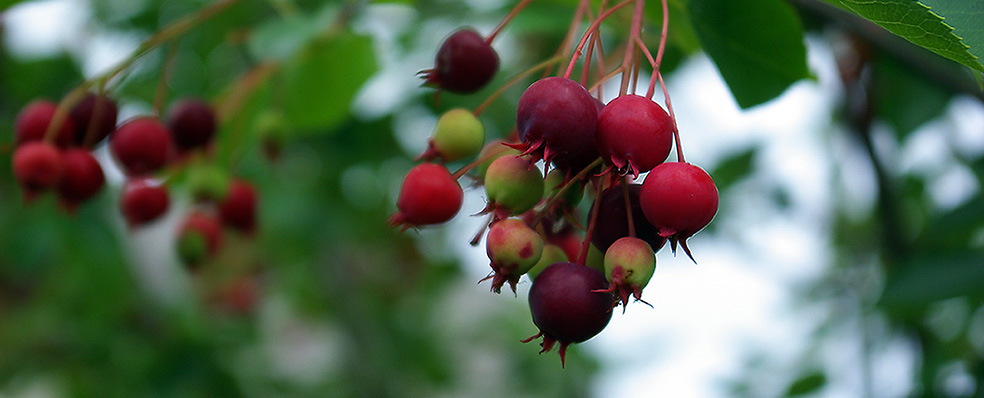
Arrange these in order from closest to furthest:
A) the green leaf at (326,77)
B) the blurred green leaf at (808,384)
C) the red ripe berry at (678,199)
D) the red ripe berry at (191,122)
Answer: the red ripe berry at (678,199)
the red ripe berry at (191,122)
the green leaf at (326,77)
the blurred green leaf at (808,384)

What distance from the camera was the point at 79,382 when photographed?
2.53 m

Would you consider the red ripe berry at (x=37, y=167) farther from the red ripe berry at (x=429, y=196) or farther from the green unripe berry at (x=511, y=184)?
the green unripe berry at (x=511, y=184)

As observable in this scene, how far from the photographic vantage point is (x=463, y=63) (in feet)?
2.44

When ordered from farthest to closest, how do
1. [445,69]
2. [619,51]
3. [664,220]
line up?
1. [619,51]
2. [445,69]
3. [664,220]

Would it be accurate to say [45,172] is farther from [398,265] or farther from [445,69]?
[398,265]

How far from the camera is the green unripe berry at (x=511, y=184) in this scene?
1.98 ft

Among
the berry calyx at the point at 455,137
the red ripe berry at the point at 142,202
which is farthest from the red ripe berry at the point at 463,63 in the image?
the red ripe berry at the point at 142,202

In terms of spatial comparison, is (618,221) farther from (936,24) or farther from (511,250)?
(936,24)

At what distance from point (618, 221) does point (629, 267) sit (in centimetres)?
8

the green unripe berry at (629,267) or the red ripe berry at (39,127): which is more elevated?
the green unripe berry at (629,267)

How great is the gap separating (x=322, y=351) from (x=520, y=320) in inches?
63.6

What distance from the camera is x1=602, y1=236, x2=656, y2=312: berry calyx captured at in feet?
1.77

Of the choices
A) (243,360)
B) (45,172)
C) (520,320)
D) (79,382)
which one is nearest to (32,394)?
(79,382)

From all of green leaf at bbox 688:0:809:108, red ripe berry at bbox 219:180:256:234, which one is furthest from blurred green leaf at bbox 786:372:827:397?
red ripe berry at bbox 219:180:256:234
